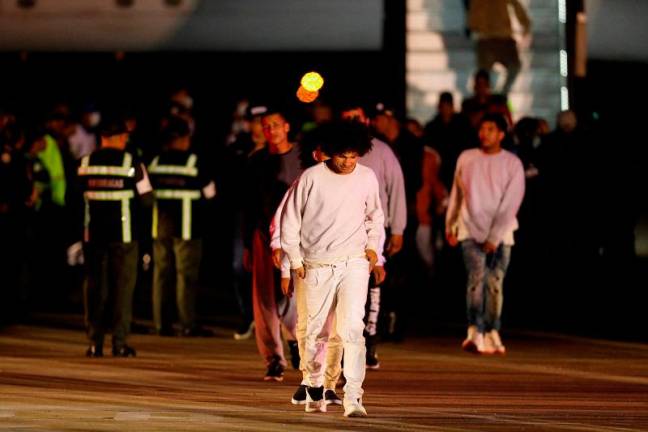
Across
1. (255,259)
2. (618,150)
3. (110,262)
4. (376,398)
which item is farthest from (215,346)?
(618,150)

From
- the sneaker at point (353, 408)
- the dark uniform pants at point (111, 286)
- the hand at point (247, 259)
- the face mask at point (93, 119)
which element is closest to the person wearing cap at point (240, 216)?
the dark uniform pants at point (111, 286)

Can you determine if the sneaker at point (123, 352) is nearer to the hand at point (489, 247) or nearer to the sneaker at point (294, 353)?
the sneaker at point (294, 353)

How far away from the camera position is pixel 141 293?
19.2 metres

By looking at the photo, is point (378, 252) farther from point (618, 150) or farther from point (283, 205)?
point (618, 150)

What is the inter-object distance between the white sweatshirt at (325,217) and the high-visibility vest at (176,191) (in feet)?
15.2

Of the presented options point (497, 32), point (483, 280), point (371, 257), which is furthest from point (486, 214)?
point (497, 32)

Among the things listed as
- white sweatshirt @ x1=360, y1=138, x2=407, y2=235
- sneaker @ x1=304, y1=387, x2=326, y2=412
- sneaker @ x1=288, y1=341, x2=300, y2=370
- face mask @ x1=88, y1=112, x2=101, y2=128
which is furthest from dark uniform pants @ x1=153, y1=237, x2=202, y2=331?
face mask @ x1=88, y1=112, x2=101, y2=128

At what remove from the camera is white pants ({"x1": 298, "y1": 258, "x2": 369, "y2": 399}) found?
10.4 metres

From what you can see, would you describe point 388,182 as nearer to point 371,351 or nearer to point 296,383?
point 371,351

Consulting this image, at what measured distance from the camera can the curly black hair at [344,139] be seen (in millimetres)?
10383

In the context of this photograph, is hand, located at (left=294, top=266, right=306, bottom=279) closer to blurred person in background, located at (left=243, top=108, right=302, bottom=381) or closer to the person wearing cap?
blurred person in background, located at (left=243, top=108, right=302, bottom=381)

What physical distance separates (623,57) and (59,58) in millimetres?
8078

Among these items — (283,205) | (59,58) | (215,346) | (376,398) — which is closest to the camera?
(283,205)

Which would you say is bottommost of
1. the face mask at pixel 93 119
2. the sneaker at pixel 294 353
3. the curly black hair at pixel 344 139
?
the sneaker at pixel 294 353
